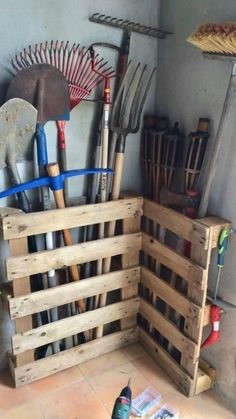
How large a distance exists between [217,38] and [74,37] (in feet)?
1.93

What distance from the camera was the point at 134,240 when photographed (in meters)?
1.75

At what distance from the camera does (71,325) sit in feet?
5.53

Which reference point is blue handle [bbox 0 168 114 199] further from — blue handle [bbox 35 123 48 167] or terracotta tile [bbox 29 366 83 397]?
terracotta tile [bbox 29 366 83 397]

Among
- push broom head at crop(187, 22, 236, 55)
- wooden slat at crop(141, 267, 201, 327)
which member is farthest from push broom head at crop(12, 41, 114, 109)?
wooden slat at crop(141, 267, 201, 327)

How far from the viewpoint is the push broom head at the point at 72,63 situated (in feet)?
4.64

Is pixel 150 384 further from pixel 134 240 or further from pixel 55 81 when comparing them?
pixel 55 81

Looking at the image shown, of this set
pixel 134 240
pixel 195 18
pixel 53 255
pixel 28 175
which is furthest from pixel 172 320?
pixel 195 18

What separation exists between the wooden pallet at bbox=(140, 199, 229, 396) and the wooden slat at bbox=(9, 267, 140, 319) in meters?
0.10

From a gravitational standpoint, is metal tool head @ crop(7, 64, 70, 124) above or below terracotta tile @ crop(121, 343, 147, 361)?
above

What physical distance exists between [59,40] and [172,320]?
1.28m

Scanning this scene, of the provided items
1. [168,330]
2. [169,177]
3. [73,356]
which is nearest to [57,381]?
[73,356]

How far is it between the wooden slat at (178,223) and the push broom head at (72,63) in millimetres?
553

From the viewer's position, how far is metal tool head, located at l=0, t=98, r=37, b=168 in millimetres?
1337

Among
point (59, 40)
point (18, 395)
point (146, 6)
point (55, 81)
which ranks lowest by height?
point (18, 395)
